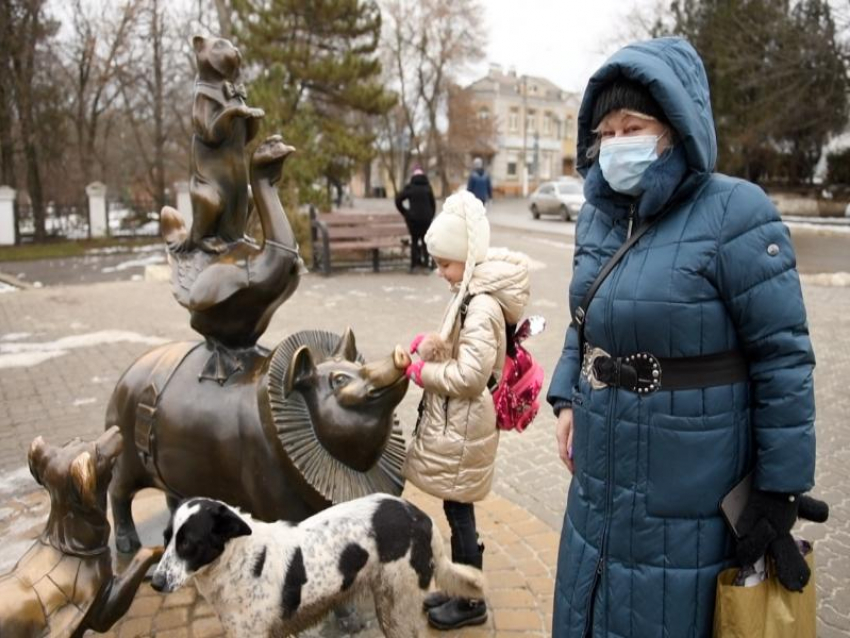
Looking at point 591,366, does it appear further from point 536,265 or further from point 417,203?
point 536,265

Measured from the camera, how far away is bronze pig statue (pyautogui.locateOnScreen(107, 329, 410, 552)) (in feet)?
9.43

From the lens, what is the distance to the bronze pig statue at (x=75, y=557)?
2.40 m

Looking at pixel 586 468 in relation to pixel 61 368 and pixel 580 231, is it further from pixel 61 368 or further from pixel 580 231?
pixel 61 368

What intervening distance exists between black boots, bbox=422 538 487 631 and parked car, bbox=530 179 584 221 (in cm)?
2512

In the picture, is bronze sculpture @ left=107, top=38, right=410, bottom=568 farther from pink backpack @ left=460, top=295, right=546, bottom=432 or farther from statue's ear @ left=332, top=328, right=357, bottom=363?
pink backpack @ left=460, top=295, right=546, bottom=432

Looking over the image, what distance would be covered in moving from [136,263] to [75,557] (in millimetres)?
17912

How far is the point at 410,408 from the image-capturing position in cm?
662

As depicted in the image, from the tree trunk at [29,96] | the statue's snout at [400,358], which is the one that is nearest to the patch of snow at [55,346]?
the statue's snout at [400,358]

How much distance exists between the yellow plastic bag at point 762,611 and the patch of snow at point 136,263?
17.5 metres

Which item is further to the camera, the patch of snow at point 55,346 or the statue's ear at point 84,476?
the patch of snow at point 55,346

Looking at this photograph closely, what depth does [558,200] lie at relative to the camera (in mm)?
28781

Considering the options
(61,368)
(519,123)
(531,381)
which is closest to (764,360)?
(531,381)

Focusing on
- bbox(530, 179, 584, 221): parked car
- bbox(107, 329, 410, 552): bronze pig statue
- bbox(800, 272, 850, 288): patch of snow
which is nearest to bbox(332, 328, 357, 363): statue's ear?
bbox(107, 329, 410, 552): bronze pig statue

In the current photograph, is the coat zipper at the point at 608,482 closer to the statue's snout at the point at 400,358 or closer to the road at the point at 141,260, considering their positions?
the statue's snout at the point at 400,358
